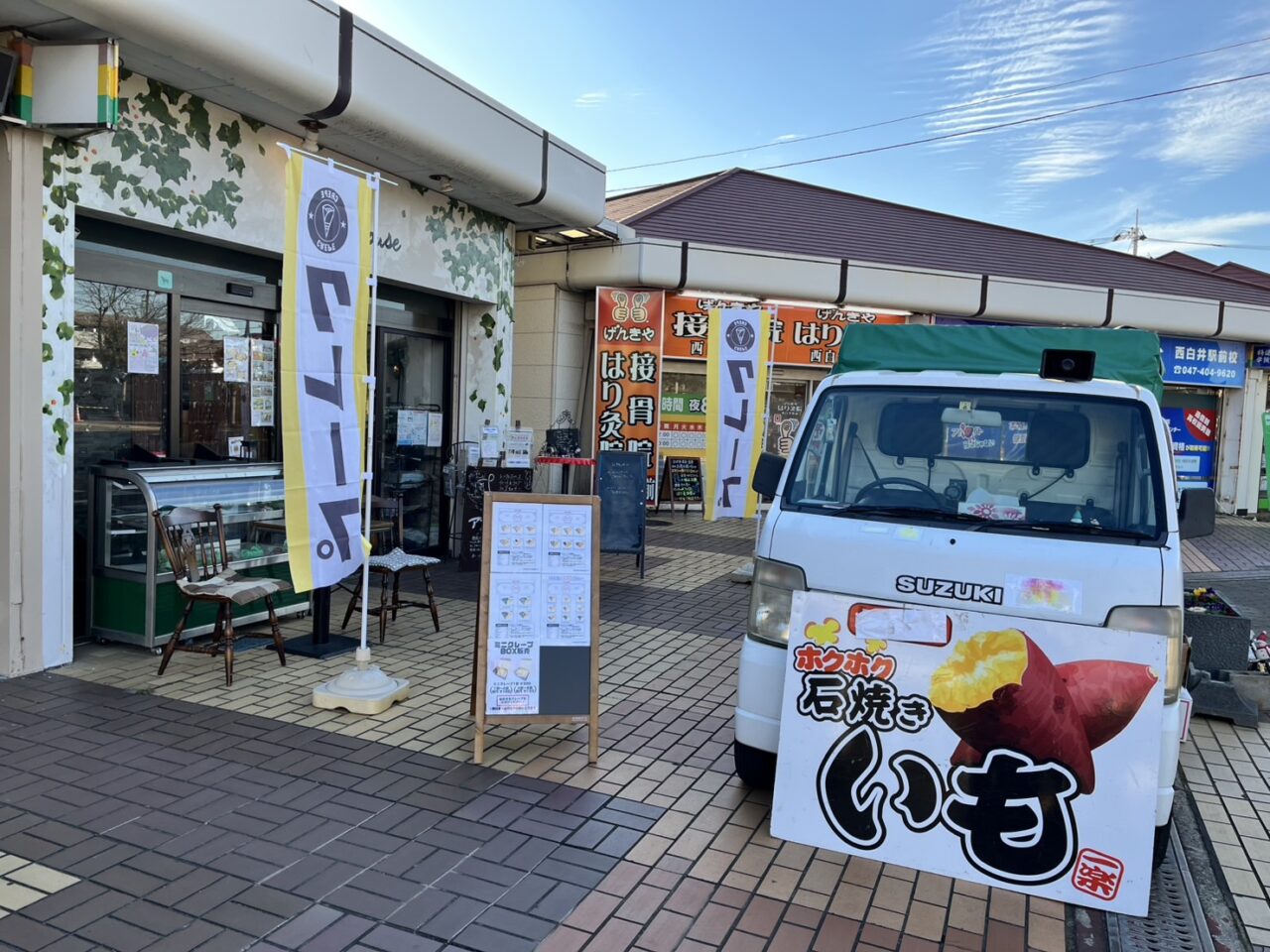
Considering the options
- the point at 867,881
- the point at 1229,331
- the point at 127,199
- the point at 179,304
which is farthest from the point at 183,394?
the point at 1229,331

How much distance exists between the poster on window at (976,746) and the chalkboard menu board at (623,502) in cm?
563

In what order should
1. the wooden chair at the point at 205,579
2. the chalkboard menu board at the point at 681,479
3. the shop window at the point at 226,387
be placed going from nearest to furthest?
the wooden chair at the point at 205,579 < the shop window at the point at 226,387 < the chalkboard menu board at the point at 681,479

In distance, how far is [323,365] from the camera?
508 centimetres

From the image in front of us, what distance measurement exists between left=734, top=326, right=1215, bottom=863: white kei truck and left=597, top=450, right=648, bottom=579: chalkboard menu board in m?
4.77

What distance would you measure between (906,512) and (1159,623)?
1.01 metres

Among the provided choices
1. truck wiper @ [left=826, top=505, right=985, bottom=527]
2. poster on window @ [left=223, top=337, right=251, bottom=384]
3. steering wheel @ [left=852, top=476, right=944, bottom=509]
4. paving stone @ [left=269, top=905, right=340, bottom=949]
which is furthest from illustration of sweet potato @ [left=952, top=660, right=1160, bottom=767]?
poster on window @ [left=223, top=337, right=251, bottom=384]

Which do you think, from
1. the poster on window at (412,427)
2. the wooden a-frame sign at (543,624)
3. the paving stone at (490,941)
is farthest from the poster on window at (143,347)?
the paving stone at (490,941)

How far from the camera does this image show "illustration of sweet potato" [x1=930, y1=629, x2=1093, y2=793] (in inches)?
123

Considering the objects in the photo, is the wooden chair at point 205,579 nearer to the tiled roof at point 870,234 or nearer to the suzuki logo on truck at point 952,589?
the suzuki logo on truck at point 952,589

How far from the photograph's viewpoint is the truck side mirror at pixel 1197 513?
3.79 meters

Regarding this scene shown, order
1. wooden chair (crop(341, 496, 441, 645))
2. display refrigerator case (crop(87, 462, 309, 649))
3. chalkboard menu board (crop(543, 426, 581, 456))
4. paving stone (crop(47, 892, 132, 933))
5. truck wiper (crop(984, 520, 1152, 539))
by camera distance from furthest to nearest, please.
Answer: chalkboard menu board (crop(543, 426, 581, 456)) < wooden chair (crop(341, 496, 441, 645)) < display refrigerator case (crop(87, 462, 309, 649)) < truck wiper (crop(984, 520, 1152, 539)) < paving stone (crop(47, 892, 132, 933))

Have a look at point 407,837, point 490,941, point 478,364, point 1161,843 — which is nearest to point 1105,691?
point 1161,843

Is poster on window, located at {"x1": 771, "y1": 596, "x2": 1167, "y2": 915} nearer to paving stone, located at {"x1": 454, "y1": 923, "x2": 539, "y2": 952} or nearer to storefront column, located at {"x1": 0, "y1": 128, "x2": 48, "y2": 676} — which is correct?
paving stone, located at {"x1": 454, "y1": 923, "x2": 539, "y2": 952}

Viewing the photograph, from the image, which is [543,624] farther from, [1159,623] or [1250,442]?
[1250,442]
